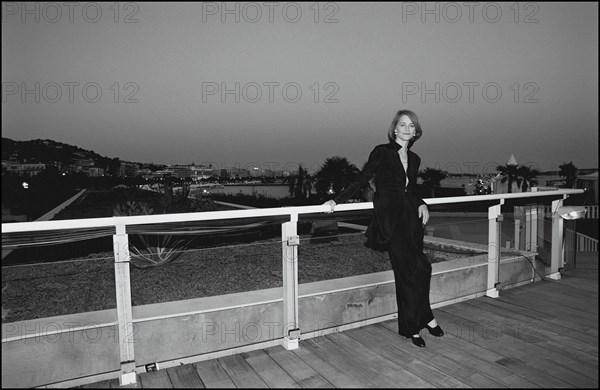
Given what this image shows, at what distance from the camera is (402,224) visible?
2879 mm

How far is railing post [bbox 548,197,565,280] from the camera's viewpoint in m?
4.43

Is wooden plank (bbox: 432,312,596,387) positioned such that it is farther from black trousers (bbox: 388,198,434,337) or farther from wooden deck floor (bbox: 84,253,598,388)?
black trousers (bbox: 388,198,434,337)

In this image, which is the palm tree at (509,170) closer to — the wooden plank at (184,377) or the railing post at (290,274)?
the railing post at (290,274)

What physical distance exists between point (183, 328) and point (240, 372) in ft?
1.46

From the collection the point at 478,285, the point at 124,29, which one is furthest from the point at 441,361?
the point at 124,29

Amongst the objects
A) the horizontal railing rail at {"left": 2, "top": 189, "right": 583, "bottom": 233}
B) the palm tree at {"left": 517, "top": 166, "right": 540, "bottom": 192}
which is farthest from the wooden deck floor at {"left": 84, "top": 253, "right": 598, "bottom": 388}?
the palm tree at {"left": 517, "top": 166, "right": 540, "bottom": 192}

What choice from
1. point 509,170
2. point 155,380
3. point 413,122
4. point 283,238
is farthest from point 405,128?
point 509,170

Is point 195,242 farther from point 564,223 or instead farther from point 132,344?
point 564,223

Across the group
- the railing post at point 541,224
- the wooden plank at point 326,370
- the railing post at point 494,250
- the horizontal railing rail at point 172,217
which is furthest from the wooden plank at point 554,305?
the wooden plank at point 326,370

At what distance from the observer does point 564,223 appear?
4.70m

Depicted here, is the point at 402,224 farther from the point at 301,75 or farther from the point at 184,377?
the point at 301,75

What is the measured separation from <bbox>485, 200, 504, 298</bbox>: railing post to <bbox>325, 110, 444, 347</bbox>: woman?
3.93ft

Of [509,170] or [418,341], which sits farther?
[509,170]

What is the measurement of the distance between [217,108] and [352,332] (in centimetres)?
1604
